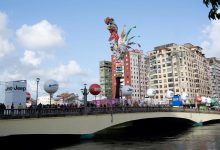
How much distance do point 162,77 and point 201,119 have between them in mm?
71505

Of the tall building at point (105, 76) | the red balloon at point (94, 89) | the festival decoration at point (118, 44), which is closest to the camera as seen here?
the red balloon at point (94, 89)

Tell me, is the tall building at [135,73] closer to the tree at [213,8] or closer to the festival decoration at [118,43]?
the festival decoration at [118,43]

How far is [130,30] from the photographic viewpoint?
221 ft

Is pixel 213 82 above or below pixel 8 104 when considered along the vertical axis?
Answer: above

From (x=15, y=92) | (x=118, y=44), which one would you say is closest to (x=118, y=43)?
(x=118, y=44)

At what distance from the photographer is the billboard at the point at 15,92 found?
31.9 m

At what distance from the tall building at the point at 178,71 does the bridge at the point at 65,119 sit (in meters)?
94.6

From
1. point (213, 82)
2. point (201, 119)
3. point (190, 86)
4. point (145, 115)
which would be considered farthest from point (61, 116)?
point (213, 82)

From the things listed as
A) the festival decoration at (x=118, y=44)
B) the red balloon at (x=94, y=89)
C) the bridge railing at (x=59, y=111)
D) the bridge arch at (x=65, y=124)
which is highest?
the festival decoration at (x=118, y=44)

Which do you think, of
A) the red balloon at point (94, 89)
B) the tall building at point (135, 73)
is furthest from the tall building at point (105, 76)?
the red balloon at point (94, 89)

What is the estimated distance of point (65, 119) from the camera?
38.6 meters

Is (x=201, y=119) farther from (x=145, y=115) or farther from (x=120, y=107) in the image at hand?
(x=120, y=107)

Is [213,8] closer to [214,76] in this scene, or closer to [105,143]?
[105,143]

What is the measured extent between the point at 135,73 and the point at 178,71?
2650 cm
